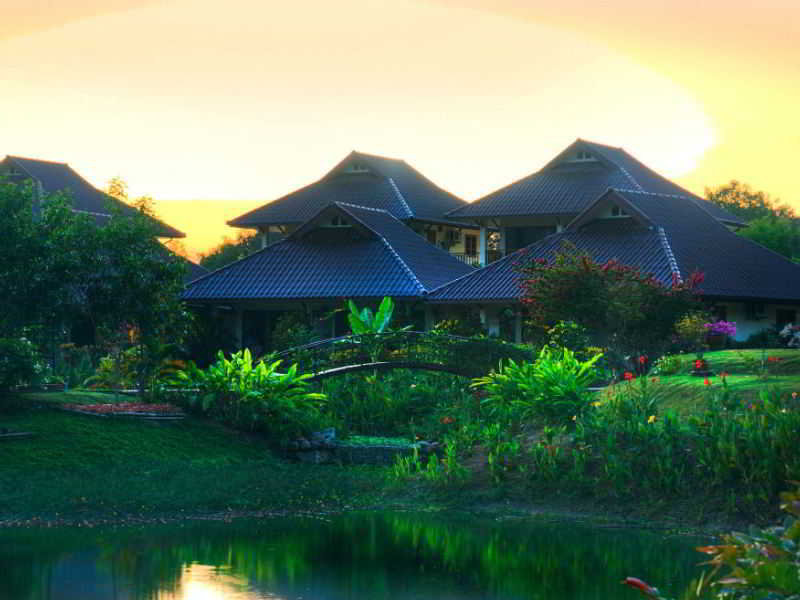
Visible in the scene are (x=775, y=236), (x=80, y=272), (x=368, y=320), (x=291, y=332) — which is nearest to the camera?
(x=80, y=272)

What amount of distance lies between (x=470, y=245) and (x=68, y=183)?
21.2m

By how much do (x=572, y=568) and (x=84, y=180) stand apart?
48986mm

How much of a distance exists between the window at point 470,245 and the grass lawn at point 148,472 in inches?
1683

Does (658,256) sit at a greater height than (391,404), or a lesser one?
greater

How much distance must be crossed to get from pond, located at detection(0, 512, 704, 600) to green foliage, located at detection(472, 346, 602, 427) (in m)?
4.10

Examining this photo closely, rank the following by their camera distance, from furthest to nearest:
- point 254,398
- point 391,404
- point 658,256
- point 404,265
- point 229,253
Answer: point 229,253
point 404,265
point 658,256
point 391,404
point 254,398

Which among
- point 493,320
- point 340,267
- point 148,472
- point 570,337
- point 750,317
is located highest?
point 340,267

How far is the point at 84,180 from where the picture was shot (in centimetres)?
6050

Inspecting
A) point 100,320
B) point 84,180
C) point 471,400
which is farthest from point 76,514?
point 84,180

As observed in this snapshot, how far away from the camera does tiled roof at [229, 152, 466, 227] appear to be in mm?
62156

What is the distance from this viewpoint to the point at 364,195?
62969 millimetres

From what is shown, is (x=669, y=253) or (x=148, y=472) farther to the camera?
(x=669, y=253)

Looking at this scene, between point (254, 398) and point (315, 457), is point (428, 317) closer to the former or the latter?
point (254, 398)

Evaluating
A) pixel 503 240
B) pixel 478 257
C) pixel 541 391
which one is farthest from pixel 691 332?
pixel 478 257
